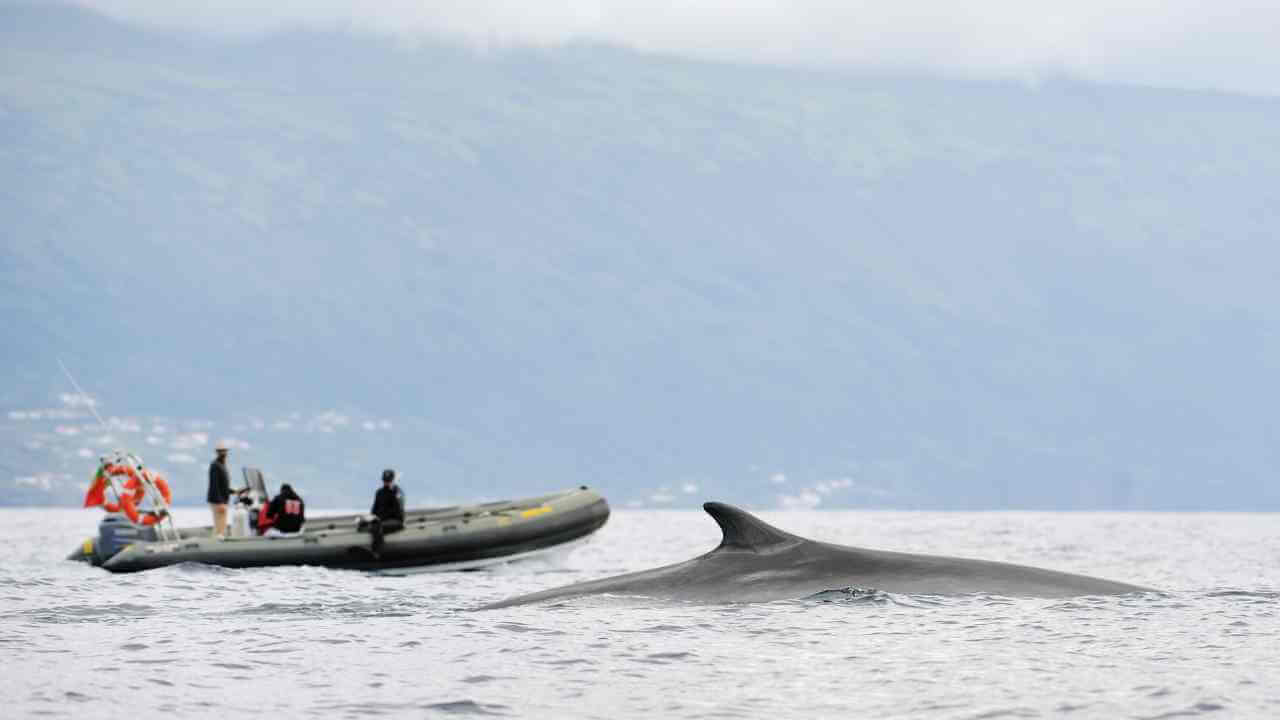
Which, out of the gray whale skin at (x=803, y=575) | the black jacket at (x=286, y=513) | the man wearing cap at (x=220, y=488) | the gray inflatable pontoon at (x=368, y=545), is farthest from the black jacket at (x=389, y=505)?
the gray whale skin at (x=803, y=575)

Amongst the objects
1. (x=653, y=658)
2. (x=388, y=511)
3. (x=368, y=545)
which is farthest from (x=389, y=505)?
(x=653, y=658)

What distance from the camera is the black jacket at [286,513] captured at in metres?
30.2

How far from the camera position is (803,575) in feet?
58.9

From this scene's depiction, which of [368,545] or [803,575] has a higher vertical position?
[368,545]

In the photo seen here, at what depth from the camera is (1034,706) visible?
1291cm

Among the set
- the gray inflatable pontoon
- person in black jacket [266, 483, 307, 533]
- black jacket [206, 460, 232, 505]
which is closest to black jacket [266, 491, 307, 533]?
person in black jacket [266, 483, 307, 533]

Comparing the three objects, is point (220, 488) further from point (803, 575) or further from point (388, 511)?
point (803, 575)

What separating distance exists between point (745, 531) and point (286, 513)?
1417cm

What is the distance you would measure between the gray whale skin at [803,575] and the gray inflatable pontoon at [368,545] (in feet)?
37.3

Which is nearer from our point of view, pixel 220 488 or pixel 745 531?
pixel 745 531

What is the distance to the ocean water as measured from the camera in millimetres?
13250

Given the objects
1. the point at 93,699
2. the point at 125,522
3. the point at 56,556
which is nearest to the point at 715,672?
the point at 93,699

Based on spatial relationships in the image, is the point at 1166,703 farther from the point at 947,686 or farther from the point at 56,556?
the point at 56,556

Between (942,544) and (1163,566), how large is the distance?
75.0 ft
